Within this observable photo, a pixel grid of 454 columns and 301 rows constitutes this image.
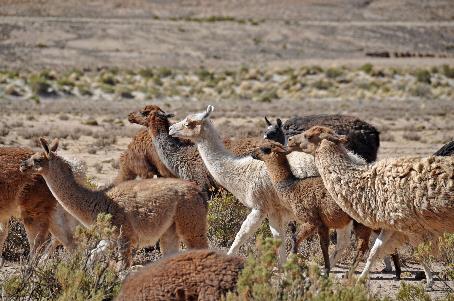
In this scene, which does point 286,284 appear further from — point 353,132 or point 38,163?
point 353,132

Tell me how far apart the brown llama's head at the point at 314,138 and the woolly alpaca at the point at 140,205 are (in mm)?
1085

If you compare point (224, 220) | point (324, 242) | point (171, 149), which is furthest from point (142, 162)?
point (324, 242)

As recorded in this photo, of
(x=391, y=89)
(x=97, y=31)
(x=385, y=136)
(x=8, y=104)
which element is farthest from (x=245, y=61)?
(x=385, y=136)

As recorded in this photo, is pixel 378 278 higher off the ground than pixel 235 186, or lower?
lower

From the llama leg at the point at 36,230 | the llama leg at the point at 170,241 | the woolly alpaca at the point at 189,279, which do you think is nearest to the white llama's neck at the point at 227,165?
the llama leg at the point at 170,241

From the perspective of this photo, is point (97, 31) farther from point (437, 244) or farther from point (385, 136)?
point (437, 244)

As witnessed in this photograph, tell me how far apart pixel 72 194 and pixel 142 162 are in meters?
3.78

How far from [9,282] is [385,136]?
1934cm

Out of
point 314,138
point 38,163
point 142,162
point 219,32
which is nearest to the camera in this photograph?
point 314,138

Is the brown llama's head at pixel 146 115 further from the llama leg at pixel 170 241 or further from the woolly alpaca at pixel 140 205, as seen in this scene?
the llama leg at pixel 170 241

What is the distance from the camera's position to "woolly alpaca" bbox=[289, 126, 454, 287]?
8266 millimetres

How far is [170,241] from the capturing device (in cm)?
941

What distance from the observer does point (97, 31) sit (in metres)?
74.0

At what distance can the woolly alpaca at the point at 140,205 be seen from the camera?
9.05 meters
